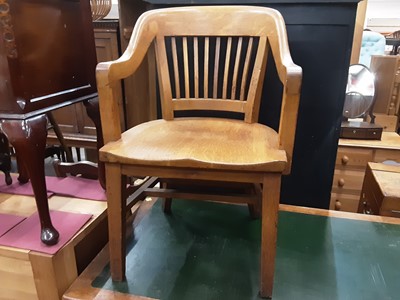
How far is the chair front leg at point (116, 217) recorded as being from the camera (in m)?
0.83

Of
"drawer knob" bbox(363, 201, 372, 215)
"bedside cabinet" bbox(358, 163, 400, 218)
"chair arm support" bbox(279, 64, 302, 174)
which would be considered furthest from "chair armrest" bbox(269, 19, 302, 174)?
"drawer knob" bbox(363, 201, 372, 215)

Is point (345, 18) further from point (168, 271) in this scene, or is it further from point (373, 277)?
point (168, 271)

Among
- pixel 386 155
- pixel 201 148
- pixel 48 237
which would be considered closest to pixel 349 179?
pixel 386 155

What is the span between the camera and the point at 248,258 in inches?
40.5

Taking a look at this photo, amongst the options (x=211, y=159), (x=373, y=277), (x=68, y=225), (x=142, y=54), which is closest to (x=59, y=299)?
(x=68, y=225)

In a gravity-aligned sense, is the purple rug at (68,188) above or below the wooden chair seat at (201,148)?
below

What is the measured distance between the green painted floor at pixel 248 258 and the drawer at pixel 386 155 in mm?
803

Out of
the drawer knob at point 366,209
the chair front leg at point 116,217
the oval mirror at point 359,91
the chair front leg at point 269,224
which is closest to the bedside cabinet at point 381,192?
the drawer knob at point 366,209

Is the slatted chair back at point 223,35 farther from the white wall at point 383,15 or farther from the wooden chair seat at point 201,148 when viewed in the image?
the white wall at point 383,15

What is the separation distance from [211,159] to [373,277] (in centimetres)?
63

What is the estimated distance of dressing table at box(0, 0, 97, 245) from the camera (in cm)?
77

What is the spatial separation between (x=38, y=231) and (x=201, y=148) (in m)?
0.56

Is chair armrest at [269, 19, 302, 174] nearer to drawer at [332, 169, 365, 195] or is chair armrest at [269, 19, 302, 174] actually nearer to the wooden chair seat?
the wooden chair seat

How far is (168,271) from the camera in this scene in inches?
38.1
